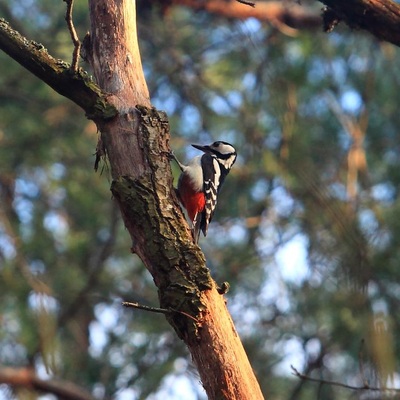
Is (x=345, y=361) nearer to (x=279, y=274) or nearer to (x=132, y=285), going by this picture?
(x=279, y=274)

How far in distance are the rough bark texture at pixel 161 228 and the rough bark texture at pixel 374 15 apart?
1.09 m

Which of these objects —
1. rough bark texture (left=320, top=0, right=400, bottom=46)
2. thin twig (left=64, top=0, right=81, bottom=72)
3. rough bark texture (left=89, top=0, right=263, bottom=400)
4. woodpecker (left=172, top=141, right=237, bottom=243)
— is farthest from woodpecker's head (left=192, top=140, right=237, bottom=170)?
thin twig (left=64, top=0, right=81, bottom=72)

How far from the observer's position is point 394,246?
548cm

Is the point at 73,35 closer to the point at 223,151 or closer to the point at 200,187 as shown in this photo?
the point at 200,187

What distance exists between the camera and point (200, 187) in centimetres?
450

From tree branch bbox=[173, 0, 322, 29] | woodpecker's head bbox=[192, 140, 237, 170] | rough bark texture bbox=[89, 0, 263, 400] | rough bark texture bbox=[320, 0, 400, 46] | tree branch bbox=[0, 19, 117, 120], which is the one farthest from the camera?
tree branch bbox=[173, 0, 322, 29]

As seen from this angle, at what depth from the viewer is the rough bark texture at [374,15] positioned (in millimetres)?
3494

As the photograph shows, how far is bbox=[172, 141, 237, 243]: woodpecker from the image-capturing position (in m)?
4.47

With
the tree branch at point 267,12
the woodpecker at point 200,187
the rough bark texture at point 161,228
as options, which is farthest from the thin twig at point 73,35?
the tree branch at point 267,12

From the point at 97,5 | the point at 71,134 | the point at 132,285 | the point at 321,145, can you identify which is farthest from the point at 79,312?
the point at 97,5

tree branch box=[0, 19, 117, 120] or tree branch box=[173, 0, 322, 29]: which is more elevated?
tree branch box=[173, 0, 322, 29]

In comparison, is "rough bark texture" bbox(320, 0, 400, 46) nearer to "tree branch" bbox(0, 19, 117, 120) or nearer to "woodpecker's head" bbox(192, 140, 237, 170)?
"tree branch" bbox(0, 19, 117, 120)

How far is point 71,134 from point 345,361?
298 centimetres

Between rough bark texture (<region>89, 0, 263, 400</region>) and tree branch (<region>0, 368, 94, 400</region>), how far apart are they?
2.11 meters
